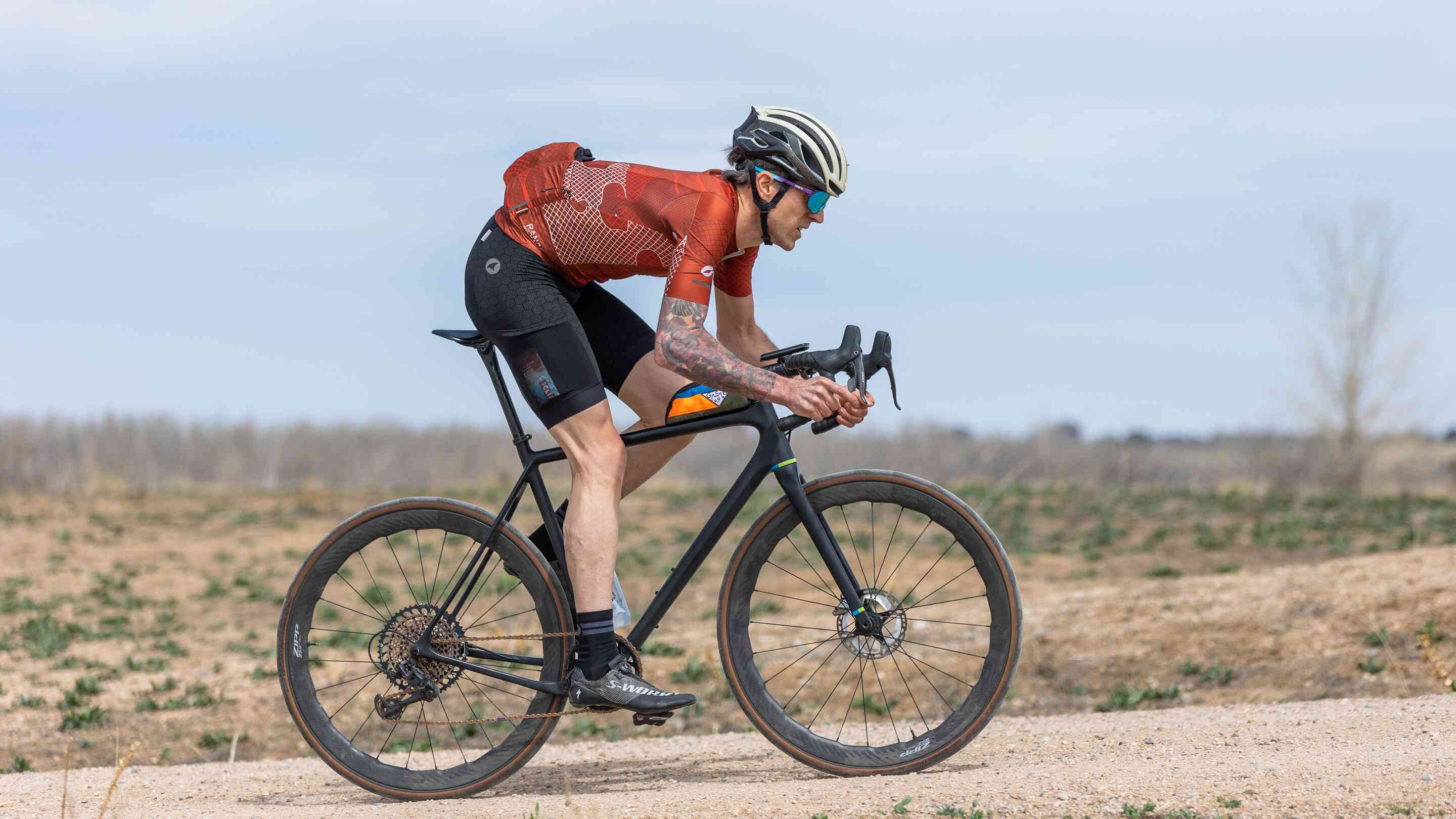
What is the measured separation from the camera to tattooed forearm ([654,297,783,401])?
4.37 m

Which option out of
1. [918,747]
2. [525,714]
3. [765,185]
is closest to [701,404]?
[765,185]

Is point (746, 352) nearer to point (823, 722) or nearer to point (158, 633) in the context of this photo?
point (823, 722)

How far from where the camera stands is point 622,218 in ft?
15.0

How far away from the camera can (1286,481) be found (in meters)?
36.8

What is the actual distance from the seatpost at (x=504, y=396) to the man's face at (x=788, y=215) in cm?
111

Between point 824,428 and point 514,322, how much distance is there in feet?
3.75

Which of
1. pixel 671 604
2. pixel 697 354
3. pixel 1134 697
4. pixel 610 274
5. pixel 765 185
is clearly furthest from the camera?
pixel 1134 697

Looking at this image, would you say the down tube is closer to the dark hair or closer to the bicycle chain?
the bicycle chain

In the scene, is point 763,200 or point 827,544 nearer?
point 763,200

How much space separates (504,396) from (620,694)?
1154 mm

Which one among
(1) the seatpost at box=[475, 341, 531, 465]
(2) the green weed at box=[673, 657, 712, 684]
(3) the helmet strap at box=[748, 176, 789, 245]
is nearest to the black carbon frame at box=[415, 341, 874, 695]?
(1) the seatpost at box=[475, 341, 531, 465]

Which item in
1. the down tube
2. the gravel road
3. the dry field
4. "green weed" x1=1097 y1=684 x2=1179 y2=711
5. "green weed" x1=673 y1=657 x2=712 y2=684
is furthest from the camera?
"green weed" x1=673 y1=657 x2=712 y2=684

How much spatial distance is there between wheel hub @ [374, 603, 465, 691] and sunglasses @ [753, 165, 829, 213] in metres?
2.01

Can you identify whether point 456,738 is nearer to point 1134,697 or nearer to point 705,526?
point 705,526
